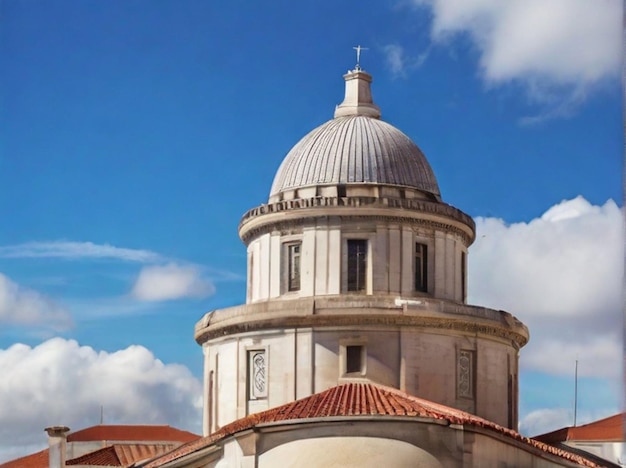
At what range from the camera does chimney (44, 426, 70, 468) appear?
57.3 metres

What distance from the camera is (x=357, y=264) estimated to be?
55156 millimetres

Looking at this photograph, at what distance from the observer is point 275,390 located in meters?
54.0

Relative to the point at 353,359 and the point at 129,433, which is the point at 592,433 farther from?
the point at 129,433

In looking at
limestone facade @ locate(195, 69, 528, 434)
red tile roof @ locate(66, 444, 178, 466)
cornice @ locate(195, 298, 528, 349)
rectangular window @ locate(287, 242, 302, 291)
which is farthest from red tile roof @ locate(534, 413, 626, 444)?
red tile roof @ locate(66, 444, 178, 466)

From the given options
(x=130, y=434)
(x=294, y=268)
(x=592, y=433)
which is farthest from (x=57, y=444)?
(x=130, y=434)

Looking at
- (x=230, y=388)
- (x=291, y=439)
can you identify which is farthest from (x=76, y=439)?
(x=291, y=439)

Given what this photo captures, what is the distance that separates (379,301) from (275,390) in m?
4.82

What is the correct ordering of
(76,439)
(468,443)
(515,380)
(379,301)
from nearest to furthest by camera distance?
(468,443) < (379,301) < (515,380) < (76,439)

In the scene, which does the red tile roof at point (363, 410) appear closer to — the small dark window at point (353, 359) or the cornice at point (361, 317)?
the small dark window at point (353, 359)

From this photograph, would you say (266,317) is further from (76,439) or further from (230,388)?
(76,439)

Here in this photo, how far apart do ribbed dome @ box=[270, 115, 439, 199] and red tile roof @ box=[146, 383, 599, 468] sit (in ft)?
29.3

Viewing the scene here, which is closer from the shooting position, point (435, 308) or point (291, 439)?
point (291, 439)

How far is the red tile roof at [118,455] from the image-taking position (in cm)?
6137

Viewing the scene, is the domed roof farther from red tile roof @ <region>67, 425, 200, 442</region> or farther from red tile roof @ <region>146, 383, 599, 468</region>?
red tile roof @ <region>67, 425, 200, 442</region>
